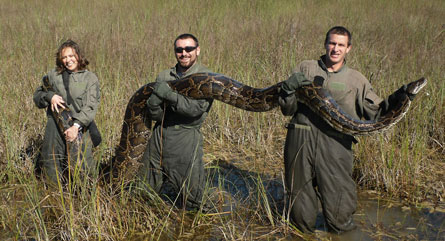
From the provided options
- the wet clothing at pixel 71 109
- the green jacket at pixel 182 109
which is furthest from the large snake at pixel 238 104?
the wet clothing at pixel 71 109

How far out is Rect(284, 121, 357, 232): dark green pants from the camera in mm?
3963

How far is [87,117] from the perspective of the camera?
14.9ft

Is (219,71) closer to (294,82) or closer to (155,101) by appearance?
(155,101)

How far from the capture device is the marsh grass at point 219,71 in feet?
13.0

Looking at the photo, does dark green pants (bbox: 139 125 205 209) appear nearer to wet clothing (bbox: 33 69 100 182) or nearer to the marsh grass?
the marsh grass

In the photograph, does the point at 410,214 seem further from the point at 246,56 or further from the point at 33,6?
the point at 33,6

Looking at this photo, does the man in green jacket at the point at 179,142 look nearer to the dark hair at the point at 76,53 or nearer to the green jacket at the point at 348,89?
the dark hair at the point at 76,53

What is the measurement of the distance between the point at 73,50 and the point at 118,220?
212 centimetres

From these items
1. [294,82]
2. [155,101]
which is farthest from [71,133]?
[294,82]

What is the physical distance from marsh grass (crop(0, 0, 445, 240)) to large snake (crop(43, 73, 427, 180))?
0.39 m

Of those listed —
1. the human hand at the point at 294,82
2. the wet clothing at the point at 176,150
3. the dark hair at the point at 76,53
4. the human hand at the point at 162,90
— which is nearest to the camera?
the human hand at the point at 294,82

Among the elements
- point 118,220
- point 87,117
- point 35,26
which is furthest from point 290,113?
point 35,26

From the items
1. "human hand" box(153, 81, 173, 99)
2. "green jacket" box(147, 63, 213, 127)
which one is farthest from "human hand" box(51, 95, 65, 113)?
"human hand" box(153, 81, 173, 99)

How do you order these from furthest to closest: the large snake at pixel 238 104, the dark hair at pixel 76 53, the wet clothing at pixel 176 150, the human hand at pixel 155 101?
1. the dark hair at pixel 76 53
2. the wet clothing at pixel 176 150
3. the human hand at pixel 155 101
4. the large snake at pixel 238 104
